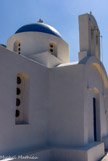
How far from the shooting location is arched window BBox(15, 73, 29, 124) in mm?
7441

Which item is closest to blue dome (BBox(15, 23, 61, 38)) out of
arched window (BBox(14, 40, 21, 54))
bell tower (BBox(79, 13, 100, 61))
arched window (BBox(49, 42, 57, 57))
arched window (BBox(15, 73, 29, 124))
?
arched window (BBox(49, 42, 57, 57))

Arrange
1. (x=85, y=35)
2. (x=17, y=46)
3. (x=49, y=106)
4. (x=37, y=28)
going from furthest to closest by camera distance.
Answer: (x=17, y=46)
(x=37, y=28)
(x=85, y=35)
(x=49, y=106)

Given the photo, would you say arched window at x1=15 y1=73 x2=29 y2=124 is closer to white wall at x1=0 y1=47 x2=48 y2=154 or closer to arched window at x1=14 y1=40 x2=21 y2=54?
white wall at x1=0 y1=47 x2=48 y2=154

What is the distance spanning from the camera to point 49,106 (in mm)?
8664

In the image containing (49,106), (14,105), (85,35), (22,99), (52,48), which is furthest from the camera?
(52,48)

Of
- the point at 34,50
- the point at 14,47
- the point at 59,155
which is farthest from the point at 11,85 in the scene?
the point at 14,47

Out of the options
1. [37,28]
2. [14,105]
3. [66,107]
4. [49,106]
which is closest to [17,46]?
[37,28]

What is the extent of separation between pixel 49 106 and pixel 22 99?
1.53m

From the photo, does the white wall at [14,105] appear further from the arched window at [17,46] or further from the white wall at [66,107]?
the arched window at [17,46]

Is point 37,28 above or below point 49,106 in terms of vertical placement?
above

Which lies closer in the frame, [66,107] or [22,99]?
[22,99]

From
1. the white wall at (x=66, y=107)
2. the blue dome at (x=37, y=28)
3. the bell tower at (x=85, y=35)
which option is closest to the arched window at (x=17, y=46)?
the blue dome at (x=37, y=28)

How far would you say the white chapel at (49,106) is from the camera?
643 centimetres

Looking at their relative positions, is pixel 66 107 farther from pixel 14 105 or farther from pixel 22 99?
pixel 14 105
